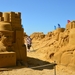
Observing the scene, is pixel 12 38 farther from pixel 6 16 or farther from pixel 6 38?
pixel 6 16

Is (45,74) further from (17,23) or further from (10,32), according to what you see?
(17,23)

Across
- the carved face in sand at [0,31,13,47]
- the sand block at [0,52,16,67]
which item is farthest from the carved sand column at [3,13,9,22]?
the sand block at [0,52,16,67]

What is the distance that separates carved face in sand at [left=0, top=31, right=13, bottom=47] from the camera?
1076cm

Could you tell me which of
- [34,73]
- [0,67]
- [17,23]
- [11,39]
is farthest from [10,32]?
[34,73]

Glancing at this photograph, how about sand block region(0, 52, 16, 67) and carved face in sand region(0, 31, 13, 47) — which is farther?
carved face in sand region(0, 31, 13, 47)

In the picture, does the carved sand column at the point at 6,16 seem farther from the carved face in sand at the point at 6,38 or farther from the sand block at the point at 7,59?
the sand block at the point at 7,59

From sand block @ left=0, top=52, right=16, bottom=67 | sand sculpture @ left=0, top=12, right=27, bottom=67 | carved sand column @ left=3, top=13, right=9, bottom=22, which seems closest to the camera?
sand block @ left=0, top=52, right=16, bottom=67

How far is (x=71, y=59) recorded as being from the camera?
32.9 feet

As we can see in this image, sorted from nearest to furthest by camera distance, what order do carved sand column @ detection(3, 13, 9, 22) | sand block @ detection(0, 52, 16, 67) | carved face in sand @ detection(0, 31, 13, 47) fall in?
sand block @ detection(0, 52, 16, 67)
carved face in sand @ detection(0, 31, 13, 47)
carved sand column @ detection(3, 13, 9, 22)

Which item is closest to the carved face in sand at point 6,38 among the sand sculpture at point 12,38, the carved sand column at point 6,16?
the sand sculpture at point 12,38

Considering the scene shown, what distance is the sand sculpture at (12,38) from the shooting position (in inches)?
414

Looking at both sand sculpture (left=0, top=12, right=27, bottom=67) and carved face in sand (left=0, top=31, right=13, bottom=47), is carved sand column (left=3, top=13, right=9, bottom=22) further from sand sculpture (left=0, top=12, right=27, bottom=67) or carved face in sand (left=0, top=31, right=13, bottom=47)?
carved face in sand (left=0, top=31, right=13, bottom=47)

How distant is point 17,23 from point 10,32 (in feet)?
4.87

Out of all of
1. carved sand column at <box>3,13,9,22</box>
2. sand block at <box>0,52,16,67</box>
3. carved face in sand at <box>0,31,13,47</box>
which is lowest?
sand block at <box>0,52,16,67</box>
